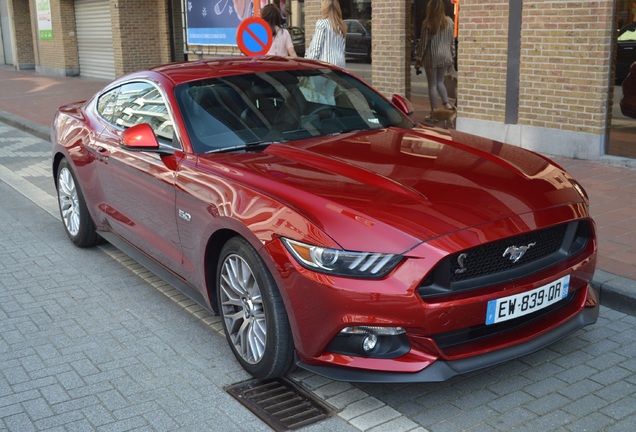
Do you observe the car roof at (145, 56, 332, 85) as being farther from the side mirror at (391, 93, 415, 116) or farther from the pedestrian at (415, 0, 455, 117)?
the pedestrian at (415, 0, 455, 117)

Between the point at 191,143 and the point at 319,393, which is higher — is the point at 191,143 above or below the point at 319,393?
above

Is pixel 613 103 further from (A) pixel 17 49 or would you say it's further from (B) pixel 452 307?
(A) pixel 17 49

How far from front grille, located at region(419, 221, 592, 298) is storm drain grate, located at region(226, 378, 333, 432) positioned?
0.84m

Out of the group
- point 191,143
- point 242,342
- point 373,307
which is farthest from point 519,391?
point 191,143

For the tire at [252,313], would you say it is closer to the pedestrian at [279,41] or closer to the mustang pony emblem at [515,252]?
the mustang pony emblem at [515,252]

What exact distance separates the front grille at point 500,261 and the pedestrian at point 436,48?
7876 mm

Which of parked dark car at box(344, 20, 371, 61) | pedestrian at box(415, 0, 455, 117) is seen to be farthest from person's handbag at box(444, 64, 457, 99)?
parked dark car at box(344, 20, 371, 61)

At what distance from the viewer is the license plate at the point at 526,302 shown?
11.7 ft

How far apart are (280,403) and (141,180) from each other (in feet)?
6.40

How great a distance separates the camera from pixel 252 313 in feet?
13.2

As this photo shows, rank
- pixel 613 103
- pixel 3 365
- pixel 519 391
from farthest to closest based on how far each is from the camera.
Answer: pixel 613 103 → pixel 3 365 → pixel 519 391

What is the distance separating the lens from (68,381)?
4160 millimetres

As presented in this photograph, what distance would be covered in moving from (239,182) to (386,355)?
4.11ft

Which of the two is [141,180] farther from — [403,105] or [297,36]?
[297,36]
